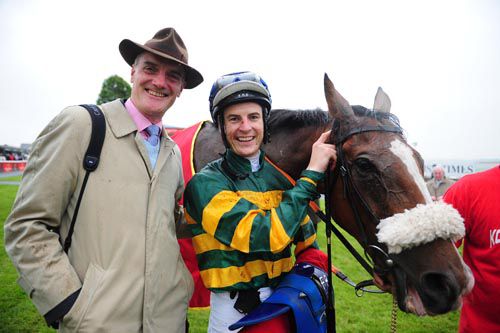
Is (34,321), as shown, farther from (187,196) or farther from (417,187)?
(417,187)

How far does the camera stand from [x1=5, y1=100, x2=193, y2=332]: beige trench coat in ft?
5.34

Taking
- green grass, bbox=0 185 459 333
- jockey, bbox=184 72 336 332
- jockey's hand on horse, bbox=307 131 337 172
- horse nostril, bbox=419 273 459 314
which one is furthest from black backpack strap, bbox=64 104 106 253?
green grass, bbox=0 185 459 333

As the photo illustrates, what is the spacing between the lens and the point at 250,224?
171 cm

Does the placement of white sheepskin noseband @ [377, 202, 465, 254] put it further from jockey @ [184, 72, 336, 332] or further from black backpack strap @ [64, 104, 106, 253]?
black backpack strap @ [64, 104, 106, 253]

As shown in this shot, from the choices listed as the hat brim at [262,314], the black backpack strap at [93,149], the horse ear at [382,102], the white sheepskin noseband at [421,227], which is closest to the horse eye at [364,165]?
the white sheepskin noseband at [421,227]

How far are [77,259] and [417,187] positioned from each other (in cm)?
195

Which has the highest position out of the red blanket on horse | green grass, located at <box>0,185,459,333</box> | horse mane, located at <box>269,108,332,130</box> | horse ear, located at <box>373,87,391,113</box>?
horse ear, located at <box>373,87,391,113</box>

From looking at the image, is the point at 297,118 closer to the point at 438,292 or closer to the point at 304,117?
the point at 304,117

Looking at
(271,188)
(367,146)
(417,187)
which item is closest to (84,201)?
(271,188)

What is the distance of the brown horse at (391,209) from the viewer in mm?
1630

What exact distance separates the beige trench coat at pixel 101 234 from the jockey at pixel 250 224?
0.25m

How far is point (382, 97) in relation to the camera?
2580mm

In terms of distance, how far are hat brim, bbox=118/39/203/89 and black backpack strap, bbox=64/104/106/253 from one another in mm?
599

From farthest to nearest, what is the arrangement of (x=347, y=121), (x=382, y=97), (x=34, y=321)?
1. (x=34, y=321)
2. (x=382, y=97)
3. (x=347, y=121)
